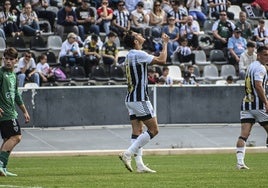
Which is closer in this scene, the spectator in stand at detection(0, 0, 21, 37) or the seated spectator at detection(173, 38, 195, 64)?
the spectator in stand at detection(0, 0, 21, 37)

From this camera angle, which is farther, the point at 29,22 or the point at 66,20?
the point at 66,20

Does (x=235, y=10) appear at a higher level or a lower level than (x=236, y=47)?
higher

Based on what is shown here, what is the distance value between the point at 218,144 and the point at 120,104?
3.01m

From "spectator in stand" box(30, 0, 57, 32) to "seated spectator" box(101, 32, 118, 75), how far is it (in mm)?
2579

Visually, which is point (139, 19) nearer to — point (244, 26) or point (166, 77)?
point (244, 26)

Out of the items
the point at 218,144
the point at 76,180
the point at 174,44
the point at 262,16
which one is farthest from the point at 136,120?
the point at 262,16

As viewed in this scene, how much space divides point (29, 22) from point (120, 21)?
10.5 feet

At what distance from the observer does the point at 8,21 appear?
30625mm

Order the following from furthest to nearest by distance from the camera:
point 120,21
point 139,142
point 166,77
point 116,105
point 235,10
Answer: point 235,10
point 120,21
point 166,77
point 116,105
point 139,142

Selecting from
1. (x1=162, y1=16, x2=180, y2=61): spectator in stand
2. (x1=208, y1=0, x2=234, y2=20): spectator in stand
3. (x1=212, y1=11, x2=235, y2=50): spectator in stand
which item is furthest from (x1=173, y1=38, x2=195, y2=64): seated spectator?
(x1=208, y1=0, x2=234, y2=20): spectator in stand

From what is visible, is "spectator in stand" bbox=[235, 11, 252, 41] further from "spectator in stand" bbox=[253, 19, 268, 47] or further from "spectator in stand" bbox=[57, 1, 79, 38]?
"spectator in stand" bbox=[57, 1, 79, 38]

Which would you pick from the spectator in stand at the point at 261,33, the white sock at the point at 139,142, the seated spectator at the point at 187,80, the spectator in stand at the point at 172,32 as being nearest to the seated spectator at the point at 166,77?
the seated spectator at the point at 187,80

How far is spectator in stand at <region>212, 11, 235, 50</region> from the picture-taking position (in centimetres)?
3372

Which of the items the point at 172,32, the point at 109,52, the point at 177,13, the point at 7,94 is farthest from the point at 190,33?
the point at 7,94
